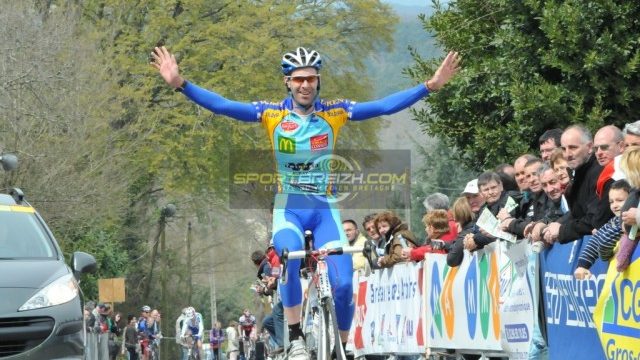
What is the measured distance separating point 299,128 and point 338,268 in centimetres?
122

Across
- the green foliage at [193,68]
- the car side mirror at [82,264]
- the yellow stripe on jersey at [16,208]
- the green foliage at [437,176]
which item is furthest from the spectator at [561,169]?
the green foliage at [437,176]

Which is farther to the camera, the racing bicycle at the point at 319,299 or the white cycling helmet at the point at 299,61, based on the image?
the white cycling helmet at the point at 299,61

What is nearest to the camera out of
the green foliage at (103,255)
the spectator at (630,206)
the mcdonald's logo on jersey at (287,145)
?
the spectator at (630,206)

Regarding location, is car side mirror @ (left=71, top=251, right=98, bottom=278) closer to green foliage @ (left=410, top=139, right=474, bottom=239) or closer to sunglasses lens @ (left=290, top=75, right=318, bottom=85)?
sunglasses lens @ (left=290, top=75, right=318, bottom=85)

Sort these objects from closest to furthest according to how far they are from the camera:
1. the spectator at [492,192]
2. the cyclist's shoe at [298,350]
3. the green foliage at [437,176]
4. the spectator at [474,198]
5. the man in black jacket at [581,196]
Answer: the man in black jacket at [581,196] < the cyclist's shoe at [298,350] < the spectator at [492,192] < the spectator at [474,198] < the green foliage at [437,176]

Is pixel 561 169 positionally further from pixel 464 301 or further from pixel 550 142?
pixel 464 301

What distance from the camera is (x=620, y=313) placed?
8914 millimetres

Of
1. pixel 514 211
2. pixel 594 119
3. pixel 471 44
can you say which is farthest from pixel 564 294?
pixel 471 44

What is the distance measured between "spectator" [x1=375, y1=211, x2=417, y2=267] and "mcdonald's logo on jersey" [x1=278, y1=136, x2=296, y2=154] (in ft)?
15.0

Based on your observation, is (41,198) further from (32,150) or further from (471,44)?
(471,44)

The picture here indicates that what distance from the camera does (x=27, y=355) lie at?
10.3 m

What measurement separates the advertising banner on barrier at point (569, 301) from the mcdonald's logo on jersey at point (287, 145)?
2.12 metres

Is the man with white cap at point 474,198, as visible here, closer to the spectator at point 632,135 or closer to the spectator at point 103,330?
the spectator at point 632,135

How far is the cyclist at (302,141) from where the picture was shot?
11.0 meters
